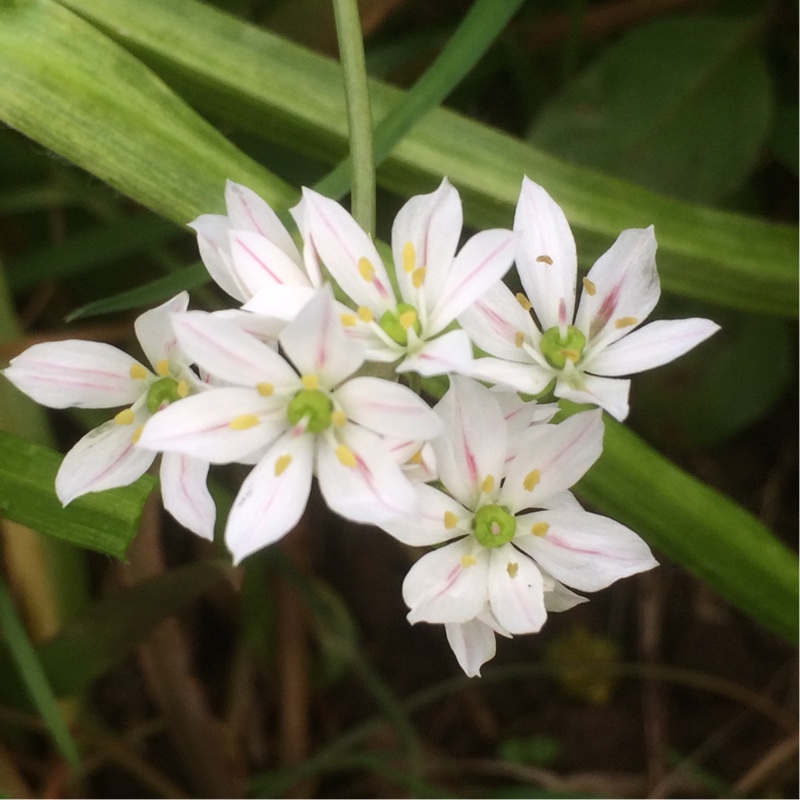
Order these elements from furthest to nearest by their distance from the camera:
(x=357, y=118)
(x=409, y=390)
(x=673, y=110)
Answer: (x=673, y=110) < (x=357, y=118) < (x=409, y=390)

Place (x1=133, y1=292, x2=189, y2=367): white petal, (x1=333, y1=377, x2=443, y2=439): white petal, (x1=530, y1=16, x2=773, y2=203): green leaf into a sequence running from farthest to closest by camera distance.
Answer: (x1=530, y1=16, x2=773, y2=203): green leaf → (x1=133, y1=292, x2=189, y2=367): white petal → (x1=333, y1=377, x2=443, y2=439): white petal

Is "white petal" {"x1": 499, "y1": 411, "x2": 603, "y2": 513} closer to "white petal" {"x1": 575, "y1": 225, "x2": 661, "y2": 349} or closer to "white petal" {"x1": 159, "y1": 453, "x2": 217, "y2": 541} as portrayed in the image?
"white petal" {"x1": 575, "y1": 225, "x2": 661, "y2": 349}

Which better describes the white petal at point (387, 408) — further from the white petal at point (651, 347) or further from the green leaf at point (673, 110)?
the green leaf at point (673, 110)

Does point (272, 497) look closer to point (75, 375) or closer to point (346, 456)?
point (346, 456)

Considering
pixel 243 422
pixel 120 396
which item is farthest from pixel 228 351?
pixel 120 396

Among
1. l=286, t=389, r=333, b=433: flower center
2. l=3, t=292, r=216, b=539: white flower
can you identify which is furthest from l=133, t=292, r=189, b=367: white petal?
l=286, t=389, r=333, b=433: flower center

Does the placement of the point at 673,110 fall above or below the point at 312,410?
above
